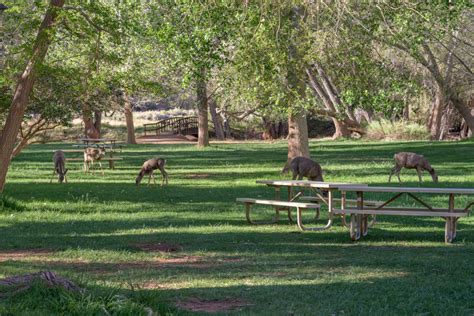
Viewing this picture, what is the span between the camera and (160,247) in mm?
13656

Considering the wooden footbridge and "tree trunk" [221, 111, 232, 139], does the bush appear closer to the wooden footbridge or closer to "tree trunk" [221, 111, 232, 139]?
the wooden footbridge

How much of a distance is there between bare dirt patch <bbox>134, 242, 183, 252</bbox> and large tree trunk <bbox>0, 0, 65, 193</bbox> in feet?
21.6

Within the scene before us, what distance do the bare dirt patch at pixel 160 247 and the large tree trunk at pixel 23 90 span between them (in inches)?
259

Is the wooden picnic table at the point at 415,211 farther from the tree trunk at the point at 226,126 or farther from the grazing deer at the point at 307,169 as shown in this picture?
the tree trunk at the point at 226,126

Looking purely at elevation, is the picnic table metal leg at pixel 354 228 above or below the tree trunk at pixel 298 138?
below

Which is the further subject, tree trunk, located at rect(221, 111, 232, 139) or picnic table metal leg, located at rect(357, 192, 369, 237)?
tree trunk, located at rect(221, 111, 232, 139)

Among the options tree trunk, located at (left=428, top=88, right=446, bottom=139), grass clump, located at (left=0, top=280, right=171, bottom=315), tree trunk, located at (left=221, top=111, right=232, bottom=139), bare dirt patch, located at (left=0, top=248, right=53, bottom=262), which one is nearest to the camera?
grass clump, located at (left=0, top=280, right=171, bottom=315)

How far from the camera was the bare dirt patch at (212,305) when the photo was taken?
8742mm

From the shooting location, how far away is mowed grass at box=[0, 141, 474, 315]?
887 cm

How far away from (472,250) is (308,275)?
3.22 meters

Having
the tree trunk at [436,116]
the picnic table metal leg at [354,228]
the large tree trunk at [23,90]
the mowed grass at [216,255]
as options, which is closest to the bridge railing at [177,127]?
the tree trunk at [436,116]

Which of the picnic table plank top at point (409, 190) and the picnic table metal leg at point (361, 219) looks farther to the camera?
the picnic table metal leg at point (361, 219)

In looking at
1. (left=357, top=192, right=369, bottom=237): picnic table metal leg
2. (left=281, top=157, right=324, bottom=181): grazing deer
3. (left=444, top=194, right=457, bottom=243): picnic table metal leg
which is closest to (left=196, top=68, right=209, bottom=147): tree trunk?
(left=281, top=157, right=324, bottom=181): grazing deer

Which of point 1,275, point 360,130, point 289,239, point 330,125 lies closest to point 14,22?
point 289,239
